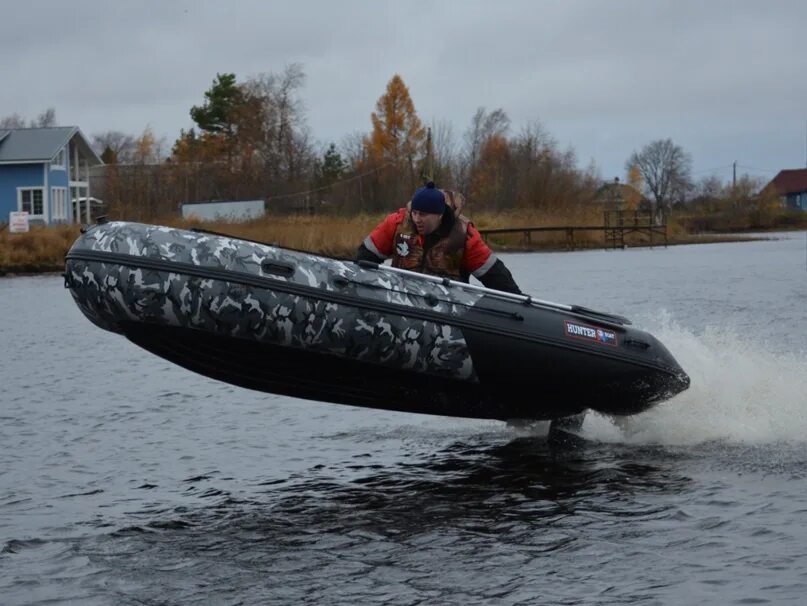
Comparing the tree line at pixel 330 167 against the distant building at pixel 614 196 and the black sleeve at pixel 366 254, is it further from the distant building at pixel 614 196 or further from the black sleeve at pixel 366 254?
the black sleeve at pixel 366 254

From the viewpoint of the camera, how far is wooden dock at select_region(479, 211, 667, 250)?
5328 centimetres

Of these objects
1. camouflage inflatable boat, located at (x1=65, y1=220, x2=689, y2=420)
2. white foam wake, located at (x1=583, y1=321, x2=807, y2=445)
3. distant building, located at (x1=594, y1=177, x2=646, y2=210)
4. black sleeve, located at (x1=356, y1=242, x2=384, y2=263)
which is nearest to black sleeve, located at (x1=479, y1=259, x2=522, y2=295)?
camouflage inflatable boat, located at (x1=65, y1=220, x2=689, y2=420)

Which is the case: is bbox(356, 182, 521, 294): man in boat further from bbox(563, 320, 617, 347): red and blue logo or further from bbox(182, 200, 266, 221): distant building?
bbox(182, 200, 266, 221): distant building

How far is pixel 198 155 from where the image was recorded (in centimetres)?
8350

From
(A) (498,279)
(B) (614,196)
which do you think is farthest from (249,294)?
(B) (614,196)

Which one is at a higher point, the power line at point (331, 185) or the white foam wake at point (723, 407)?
the power line at point (331, 185)

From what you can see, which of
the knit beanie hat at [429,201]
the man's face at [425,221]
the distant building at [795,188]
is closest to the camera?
the knit beanie hat at [429,201]

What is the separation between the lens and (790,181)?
12694 cm

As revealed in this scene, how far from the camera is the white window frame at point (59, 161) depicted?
5941cm

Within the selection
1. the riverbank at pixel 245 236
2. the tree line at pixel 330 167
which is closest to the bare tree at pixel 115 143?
the tree line at pixel 330 167

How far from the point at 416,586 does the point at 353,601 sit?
0.37 metres

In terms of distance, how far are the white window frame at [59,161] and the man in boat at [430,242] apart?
52.1 m

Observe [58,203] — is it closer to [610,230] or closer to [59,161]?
[59,161]

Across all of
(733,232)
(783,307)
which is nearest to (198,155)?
(733,232)
